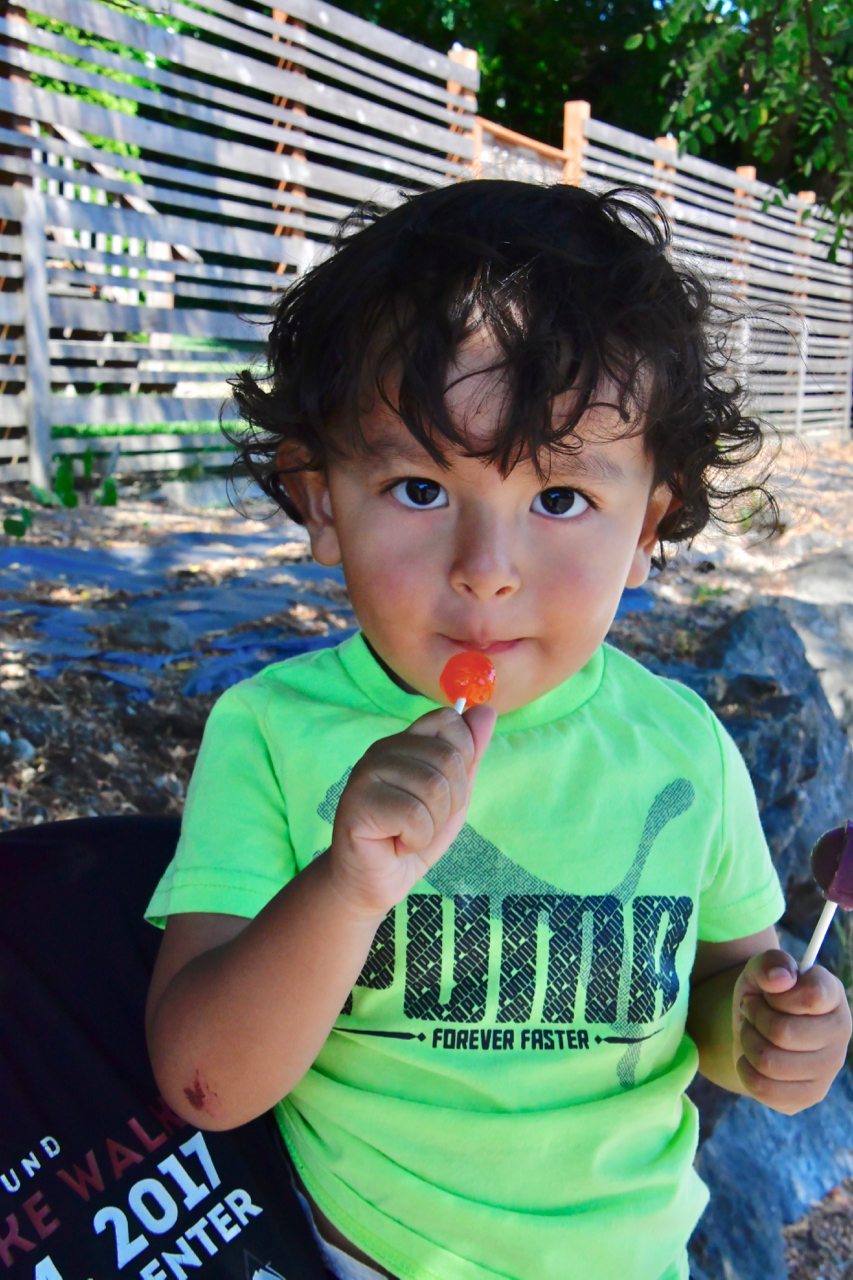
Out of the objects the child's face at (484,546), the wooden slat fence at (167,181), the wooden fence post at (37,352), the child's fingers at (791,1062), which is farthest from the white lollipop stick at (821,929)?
the wooden fence post at (37,352)

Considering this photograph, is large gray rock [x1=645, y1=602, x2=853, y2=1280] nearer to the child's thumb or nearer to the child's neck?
the child's neck

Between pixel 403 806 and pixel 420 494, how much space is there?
1.24 ft

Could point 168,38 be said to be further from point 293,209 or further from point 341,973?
point 341,973

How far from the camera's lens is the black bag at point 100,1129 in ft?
3.62

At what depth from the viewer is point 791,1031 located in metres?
1.15

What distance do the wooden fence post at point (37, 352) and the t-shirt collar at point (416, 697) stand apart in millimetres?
3781

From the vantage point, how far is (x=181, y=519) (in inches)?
181

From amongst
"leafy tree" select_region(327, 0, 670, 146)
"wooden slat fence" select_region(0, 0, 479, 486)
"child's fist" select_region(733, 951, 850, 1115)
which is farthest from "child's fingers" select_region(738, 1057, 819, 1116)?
"leafy tree" select_region(327, 0, 670, 146)

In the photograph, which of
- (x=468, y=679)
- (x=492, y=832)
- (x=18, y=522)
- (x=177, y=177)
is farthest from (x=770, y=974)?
(x=177, y=177)

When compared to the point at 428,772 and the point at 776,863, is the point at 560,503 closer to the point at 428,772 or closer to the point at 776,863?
the point at 428,772

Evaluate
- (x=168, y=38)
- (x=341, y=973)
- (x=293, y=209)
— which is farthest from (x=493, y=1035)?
(x=293, y=209)

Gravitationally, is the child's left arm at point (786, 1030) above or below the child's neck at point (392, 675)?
below

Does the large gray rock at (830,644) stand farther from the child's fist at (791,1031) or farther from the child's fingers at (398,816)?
the child's fingers at (398,816)

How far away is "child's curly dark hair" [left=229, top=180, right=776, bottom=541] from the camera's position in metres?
1.08
